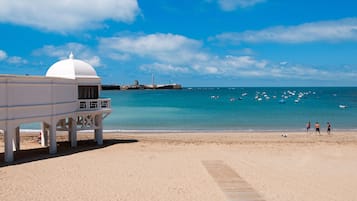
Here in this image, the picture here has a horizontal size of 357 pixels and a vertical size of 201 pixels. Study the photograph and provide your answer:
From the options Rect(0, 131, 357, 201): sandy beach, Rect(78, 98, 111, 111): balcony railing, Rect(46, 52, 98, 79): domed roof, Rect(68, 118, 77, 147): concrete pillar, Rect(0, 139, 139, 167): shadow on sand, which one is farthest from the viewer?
Rect(78, 98, 111, 111): balcony railing

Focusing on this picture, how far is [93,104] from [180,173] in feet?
33.5

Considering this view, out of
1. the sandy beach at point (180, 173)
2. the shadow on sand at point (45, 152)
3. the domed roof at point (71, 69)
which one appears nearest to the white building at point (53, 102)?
the domed roof at point (71, 69)

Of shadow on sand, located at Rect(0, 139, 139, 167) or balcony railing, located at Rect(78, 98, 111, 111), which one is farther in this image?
balcony railing, located at Rect(78, 98, 111, 111)

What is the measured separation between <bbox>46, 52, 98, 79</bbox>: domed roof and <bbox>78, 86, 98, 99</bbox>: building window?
3.10ft

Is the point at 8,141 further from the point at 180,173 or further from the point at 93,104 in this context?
the point at 180,173

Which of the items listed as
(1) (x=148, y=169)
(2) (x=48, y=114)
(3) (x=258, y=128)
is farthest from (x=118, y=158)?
(3) (x=258, y=128)

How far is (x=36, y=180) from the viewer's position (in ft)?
50.7

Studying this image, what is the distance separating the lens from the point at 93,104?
2477 cm

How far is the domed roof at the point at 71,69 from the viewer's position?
2364 centimetres

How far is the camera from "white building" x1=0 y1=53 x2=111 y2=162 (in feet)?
59.7

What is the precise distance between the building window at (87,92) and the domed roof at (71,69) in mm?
944

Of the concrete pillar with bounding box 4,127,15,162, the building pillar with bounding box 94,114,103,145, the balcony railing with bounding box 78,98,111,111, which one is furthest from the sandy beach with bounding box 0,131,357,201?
the balcony railing with bounding box 78,98,111,111

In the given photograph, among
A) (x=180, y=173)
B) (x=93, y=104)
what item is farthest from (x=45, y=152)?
(x=180, y=173)

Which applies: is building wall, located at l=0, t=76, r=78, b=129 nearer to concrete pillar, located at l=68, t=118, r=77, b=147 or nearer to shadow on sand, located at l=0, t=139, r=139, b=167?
concrete pillar, located at l=68, t=118, r=77, b=147
